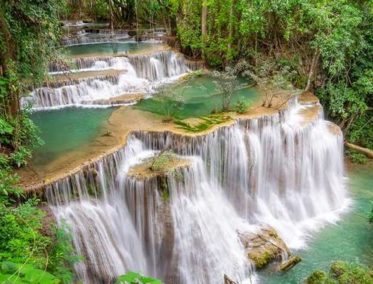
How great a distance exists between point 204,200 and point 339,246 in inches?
130

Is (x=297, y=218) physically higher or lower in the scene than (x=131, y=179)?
lower

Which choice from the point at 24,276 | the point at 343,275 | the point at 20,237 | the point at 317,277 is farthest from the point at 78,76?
the point at 24,276

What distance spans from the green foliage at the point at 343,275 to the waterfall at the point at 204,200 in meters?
1.42

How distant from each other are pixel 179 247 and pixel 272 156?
3.84m

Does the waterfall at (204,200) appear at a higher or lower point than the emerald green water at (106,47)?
lower

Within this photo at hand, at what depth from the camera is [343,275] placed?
748cm

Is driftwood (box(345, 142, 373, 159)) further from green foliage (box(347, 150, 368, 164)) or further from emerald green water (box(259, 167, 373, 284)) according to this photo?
emerald green water (box(259, 167, 373, 284))

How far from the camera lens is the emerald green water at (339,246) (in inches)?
328

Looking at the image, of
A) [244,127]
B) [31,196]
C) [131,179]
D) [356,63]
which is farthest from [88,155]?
[356,63]

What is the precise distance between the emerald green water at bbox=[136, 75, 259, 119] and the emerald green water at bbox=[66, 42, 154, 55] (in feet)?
13.7

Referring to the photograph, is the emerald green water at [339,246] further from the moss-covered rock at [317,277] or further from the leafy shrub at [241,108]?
the leafy shrub at [241,108]

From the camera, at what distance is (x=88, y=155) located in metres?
8.18

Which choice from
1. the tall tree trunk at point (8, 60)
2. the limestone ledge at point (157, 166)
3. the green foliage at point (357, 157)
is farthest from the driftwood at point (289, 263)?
the tall tree trunk at point (8, 60)

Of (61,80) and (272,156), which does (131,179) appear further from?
(61,80)
